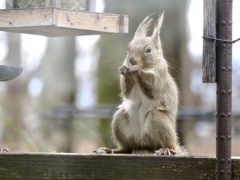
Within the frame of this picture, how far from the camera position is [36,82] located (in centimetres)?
1895

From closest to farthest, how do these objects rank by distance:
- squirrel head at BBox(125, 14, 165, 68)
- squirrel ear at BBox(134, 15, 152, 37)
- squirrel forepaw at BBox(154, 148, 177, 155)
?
squirrel forepaw at BBox(154, 148, 177, 155)
squirrel ear at BBox(134, 15, 152, 37)
squirrel head at BBox(125, 14, 165, 68)

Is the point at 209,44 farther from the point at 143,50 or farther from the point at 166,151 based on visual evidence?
the point at 143,50

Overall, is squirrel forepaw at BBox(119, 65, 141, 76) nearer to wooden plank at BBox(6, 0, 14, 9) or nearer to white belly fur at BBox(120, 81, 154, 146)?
white belly fur at BBox(120, 81, 154, 146)

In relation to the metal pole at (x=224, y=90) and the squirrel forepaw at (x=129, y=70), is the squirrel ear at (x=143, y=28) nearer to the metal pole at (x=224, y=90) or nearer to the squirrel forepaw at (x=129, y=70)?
the squirrel forepaw at (x=129, y=70)

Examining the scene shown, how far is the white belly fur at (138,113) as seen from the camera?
425 cm

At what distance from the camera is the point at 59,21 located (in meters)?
3.91

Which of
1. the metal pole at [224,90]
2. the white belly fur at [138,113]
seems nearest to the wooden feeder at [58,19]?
the white belly fur at [138,113]

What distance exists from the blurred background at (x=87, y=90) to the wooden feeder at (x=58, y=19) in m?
0.30

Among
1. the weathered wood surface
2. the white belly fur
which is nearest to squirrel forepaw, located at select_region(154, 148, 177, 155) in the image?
the white belly fur

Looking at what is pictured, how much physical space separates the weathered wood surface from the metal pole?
1.28m

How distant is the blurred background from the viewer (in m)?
8.59

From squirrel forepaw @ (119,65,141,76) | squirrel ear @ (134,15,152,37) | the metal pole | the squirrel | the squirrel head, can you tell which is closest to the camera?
the metal pole

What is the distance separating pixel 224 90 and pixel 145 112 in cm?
157

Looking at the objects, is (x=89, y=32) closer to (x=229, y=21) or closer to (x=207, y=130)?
(x=229, y=21)
